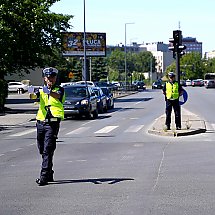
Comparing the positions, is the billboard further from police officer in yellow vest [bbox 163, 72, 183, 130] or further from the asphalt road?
the asphalt road

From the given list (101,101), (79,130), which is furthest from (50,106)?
(101,101)

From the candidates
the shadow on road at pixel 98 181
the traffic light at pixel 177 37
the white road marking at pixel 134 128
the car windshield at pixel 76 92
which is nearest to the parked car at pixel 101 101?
the car windshield at pixel 76 92

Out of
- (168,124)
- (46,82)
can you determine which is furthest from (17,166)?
(168,124)

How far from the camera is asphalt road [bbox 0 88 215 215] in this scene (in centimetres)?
771

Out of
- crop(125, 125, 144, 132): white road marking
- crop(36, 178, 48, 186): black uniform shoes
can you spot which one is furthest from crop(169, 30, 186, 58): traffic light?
crop(36, 178, 48, 186): black uniform shoes

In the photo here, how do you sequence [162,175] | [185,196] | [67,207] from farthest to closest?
[162,175], [185,196], [67,207]

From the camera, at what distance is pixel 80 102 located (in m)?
26.7

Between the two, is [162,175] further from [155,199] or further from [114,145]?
[114,145]

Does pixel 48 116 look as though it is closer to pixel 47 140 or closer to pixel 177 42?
pixel 47 140

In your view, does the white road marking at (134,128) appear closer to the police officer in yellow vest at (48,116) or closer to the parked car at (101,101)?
the parked car at (101,101)

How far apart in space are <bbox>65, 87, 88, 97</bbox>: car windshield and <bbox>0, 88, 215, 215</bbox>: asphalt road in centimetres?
1072

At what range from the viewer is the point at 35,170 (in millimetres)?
11047

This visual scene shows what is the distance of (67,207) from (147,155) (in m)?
5.65

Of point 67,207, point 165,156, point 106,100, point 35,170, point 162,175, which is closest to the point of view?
point 67,207
